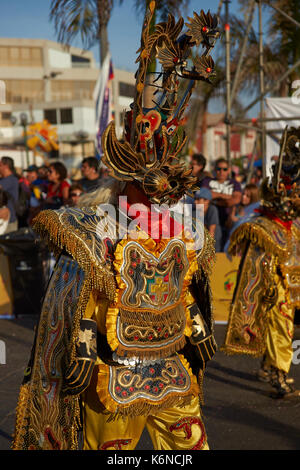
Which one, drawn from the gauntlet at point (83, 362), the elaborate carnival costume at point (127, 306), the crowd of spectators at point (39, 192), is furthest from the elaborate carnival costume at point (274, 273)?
the crowd of spectators at point (39, 192)

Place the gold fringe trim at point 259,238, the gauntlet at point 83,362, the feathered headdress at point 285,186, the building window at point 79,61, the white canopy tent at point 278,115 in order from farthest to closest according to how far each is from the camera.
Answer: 1. the building window at point 79,61
2. the white canopy tent at point 278,115
3. the feathered headdress at point 285,186
4. the gold fringe trim at point 259,238
5. the gauntlet at point 83,362

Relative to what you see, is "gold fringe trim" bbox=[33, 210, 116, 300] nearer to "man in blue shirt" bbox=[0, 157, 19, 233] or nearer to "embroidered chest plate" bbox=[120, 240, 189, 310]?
"embroidered chest plate" bbox=[120, 240, 189, 310]

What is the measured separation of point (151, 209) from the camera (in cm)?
319

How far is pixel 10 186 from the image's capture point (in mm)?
9992

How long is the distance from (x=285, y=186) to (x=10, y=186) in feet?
17.7

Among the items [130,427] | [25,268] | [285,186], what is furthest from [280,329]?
[25,268]

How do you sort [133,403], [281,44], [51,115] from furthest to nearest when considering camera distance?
[51,115] < [281,44] < [133,403]

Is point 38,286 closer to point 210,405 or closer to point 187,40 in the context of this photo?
point 210,405

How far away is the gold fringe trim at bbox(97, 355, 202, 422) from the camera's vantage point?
3.02 metres

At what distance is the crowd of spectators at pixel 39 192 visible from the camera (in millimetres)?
9180

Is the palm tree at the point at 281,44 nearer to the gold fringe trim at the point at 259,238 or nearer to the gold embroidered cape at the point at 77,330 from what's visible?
the gold fringe trim at the point at 259,238

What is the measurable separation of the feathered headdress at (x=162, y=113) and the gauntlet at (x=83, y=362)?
70cm

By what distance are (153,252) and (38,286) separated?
6.41 metres

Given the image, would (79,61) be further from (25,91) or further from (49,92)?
(25,91)
